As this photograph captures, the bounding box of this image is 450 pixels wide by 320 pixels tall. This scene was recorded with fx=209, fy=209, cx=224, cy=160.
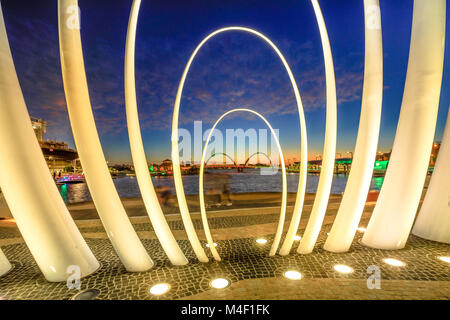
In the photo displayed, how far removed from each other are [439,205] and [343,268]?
5.84 m

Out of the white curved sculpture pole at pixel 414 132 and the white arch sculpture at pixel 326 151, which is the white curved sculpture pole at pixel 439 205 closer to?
the white curved sculpture pole at pixel 414 132

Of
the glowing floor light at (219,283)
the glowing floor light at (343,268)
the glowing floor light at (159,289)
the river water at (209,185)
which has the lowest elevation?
the river water at (209,185)

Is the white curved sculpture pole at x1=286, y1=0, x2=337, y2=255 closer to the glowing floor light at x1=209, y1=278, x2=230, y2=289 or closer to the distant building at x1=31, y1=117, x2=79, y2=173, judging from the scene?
the glowing floor light at x1=209, y1=278, x2=230, y2=289

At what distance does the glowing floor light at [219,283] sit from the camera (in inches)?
211

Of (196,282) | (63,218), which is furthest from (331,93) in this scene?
(63,218)

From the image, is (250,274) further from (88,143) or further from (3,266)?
(3,266)

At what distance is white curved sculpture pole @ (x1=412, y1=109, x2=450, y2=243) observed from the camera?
819cm

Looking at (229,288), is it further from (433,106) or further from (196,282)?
(433,106)

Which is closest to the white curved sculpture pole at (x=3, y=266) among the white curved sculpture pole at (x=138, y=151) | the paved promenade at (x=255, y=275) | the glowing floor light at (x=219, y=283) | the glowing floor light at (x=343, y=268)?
the paved promenade at (x=255, y=275)

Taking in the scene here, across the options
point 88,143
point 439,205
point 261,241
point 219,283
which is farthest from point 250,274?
point 439,205

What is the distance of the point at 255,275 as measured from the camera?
5871 millimetres

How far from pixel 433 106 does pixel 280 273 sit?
24.0 feet

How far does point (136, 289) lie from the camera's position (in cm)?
528

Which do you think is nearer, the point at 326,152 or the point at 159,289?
the point at 159,289
